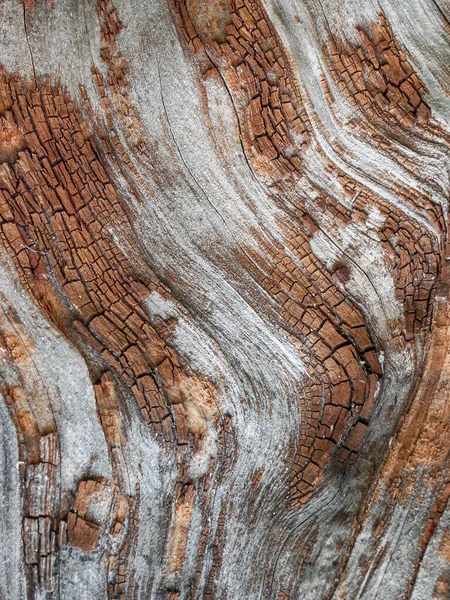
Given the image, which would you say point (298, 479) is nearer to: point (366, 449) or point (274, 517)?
point (274, 517)

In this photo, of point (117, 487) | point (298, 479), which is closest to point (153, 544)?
point (117, 487)

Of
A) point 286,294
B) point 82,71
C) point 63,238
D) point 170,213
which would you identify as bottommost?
point 286,294

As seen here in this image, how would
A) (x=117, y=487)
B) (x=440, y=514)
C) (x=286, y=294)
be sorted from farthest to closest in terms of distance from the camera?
1. (x=286, y=294)
2. (x=117, y=487)
3. (x=440, y=514)

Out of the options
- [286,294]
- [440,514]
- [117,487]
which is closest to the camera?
[440,514]

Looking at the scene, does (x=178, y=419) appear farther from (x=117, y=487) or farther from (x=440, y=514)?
(x=440, y=514)

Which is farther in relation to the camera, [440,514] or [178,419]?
[178,419]

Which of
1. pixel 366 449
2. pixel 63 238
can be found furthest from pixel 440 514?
pixel 63 238

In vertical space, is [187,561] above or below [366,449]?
below
